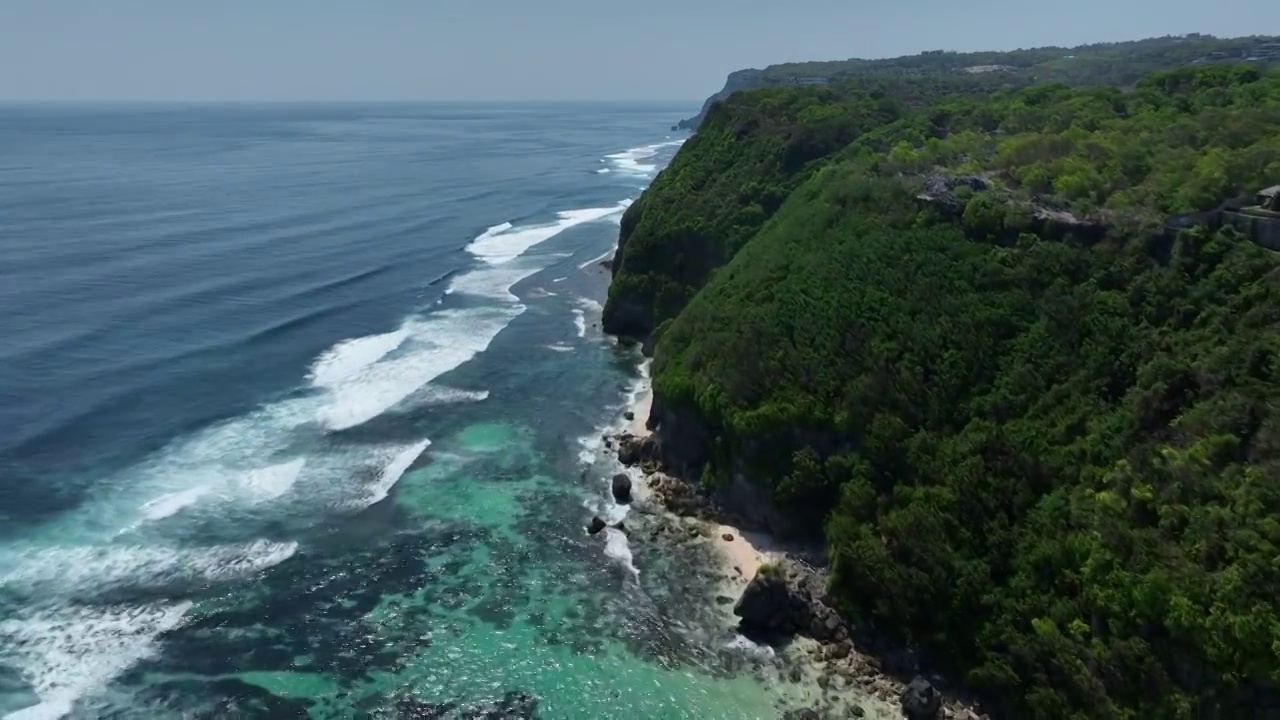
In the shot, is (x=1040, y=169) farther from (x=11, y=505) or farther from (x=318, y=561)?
(x=11, y=505)

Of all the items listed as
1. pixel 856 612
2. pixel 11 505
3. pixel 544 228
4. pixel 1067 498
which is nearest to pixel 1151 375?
pixel 1067 498

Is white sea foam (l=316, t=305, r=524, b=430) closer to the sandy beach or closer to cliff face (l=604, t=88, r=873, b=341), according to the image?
cliff face (l=604, t=88, r=873, b=341)

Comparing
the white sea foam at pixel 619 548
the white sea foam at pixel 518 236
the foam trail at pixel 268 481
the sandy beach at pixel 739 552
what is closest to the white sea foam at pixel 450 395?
the foam trail at pixel 268 481

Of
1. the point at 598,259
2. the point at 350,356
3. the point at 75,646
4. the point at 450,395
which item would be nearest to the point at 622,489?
the point at 450,395

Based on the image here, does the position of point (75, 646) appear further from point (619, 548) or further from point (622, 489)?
point (622, 489)

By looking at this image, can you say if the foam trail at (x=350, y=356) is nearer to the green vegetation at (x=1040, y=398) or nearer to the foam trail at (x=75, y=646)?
the green vegetation at (x=1040, y=398)

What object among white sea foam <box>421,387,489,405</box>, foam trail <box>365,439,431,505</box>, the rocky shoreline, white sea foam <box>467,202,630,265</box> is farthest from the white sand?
white sea foam <box>467,202,630,265</box>
